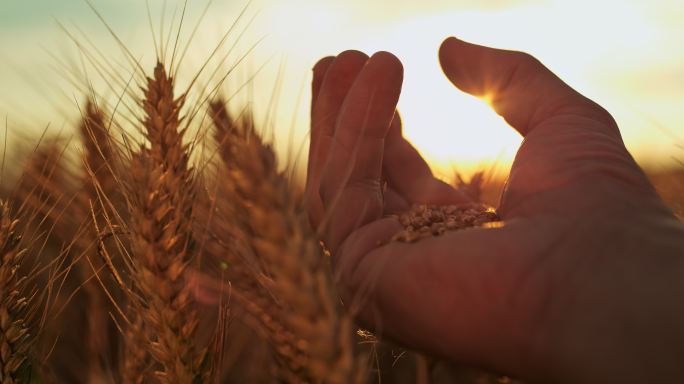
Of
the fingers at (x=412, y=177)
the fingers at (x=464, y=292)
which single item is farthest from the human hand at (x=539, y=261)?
the fingers at (x=412, y=177)

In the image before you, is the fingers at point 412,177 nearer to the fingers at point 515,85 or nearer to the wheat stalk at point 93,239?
the fingers at point 515,85

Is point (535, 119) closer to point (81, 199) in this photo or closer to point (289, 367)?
point (289, 367)

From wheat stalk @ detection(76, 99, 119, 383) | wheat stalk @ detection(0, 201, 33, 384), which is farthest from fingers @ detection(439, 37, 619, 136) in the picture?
wheat stalk @ detection(0, 201, 33, 384)

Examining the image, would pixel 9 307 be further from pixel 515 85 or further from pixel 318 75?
pixel 515 85

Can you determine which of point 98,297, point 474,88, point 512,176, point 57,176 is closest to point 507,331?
point 512,176

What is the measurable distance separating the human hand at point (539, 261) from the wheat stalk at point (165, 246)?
13.9 inches

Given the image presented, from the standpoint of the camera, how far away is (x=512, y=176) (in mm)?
2049

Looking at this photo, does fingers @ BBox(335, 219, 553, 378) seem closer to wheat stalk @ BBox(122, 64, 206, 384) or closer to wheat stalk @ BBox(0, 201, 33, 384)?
wheat stalk @ BBox(122, 64, 206, 384)

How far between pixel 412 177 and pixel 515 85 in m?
0.51

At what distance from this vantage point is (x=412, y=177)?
2.45 m

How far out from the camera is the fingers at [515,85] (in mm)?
2166

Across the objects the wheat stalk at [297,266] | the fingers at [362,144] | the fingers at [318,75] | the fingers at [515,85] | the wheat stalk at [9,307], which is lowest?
the wheat stalk at [9,307]

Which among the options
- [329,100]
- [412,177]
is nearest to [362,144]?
[329,100]

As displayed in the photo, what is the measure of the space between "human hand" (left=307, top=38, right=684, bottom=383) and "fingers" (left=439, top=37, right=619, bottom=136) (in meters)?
0.01
